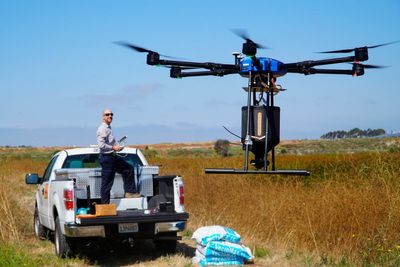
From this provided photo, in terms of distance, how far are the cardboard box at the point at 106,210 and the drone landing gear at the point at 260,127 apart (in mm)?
2485

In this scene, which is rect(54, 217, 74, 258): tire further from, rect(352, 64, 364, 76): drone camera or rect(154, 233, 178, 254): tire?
rect(352, 64, 364, 76): drone camera

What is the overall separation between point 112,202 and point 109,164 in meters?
0.64

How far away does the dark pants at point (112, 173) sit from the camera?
9.97 meters

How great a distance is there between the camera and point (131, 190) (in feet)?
34.1

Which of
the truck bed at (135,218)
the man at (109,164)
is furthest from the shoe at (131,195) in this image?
the truck bed at (135,218)

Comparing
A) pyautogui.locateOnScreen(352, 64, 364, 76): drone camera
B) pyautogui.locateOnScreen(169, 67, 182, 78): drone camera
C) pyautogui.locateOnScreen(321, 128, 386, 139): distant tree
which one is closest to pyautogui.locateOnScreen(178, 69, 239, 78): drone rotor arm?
pyautogui.locateOnScreen(169, 67, 182, 78): drone camera

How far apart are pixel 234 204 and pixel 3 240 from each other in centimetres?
494

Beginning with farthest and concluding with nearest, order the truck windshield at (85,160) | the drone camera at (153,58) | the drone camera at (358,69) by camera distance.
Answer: the truck windshield at (85,160)
the drone camera at (153,58)
the drone camera at (358,69)

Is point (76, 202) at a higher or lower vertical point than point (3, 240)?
higher

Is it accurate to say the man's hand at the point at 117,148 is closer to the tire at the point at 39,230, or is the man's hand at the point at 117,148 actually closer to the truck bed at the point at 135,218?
the truck bed at the point at 135,218

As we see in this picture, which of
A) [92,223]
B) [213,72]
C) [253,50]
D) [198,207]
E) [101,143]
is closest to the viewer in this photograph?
[253,50]

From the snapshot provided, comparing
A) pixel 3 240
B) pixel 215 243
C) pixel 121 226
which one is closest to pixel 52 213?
pixel 3 240

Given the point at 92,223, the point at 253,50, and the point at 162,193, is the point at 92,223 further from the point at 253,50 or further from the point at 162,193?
the point at 253,50

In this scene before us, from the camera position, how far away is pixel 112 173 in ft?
33.0
